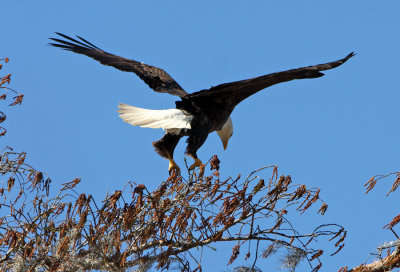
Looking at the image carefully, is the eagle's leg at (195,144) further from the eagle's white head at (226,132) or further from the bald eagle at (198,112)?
the eagle's white head at (226,132)

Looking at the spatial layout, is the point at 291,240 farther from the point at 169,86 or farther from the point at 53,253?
the point at 169,86

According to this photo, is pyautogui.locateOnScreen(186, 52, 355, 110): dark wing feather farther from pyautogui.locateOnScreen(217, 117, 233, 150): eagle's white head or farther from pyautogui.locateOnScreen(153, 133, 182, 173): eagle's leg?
pyautogui.locateOnScreen(217, 117, 233, 150): eagle's white head

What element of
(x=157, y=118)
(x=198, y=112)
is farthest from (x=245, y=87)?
(x=157, y=118)

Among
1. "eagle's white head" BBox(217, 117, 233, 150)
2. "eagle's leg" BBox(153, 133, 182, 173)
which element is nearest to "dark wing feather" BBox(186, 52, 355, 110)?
"eagle's leg" BBox(153, 133, 182, 173)

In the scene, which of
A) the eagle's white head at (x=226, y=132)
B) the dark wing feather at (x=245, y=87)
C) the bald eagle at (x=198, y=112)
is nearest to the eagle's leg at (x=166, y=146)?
the bald eagle at (x=198, y=112)

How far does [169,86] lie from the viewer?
20.9 feet

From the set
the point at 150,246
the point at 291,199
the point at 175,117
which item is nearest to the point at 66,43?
the point at 175,117

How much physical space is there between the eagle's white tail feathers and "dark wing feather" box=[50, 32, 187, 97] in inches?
17.9

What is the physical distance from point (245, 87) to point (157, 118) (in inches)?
32.3

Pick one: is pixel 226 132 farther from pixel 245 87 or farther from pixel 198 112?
pixel 245 87

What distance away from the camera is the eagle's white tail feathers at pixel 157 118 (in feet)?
17.7

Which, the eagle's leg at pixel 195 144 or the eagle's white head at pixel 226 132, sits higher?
the eagle's white head at pixel 226 132

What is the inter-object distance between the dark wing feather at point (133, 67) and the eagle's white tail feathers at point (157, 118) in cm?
46

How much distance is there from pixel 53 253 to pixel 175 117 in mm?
2392
